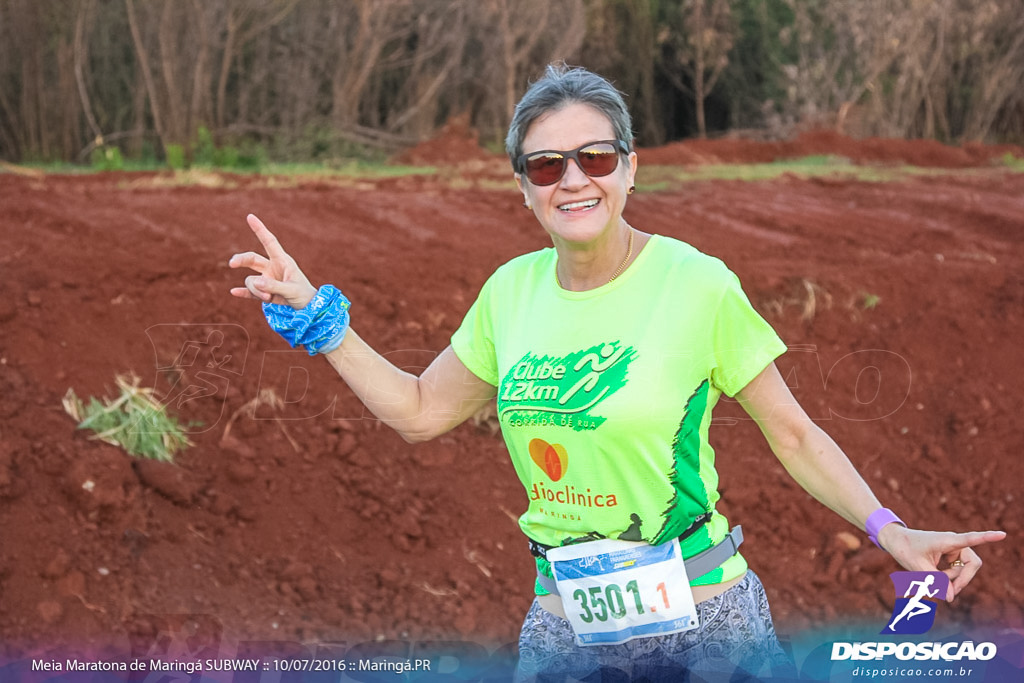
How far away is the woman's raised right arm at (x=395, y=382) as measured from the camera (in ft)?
9.11

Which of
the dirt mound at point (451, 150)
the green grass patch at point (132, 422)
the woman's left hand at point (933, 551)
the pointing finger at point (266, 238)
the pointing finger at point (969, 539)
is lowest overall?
the dirt mound at point (451, 150)

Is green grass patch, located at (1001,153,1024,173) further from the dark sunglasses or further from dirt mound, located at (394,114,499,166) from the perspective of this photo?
the dark sunglasses

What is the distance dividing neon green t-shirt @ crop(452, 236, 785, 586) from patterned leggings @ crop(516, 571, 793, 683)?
78mm

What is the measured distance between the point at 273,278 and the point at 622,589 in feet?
3.77

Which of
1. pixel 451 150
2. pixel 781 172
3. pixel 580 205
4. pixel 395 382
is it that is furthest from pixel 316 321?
pixel 451 150

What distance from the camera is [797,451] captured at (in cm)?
255

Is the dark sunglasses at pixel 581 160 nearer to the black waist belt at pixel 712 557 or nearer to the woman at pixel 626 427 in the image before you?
the woman at pixel 626 427

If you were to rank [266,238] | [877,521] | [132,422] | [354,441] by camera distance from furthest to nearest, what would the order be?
[354,441], [132,422], [266,238], [877,521]

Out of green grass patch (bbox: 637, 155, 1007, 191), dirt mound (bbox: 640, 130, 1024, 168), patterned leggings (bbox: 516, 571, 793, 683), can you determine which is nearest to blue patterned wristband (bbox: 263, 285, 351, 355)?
patterned leggings (bbox: 516, 571, 793, 683)

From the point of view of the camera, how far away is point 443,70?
14891 mm

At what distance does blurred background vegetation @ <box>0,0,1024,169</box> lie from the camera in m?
12.9

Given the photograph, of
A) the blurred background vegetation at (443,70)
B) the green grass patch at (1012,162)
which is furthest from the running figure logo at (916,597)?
the green grass patch at (1012,162)

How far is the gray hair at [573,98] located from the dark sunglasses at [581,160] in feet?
0.18

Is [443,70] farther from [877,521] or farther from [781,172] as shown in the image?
[877,521]
